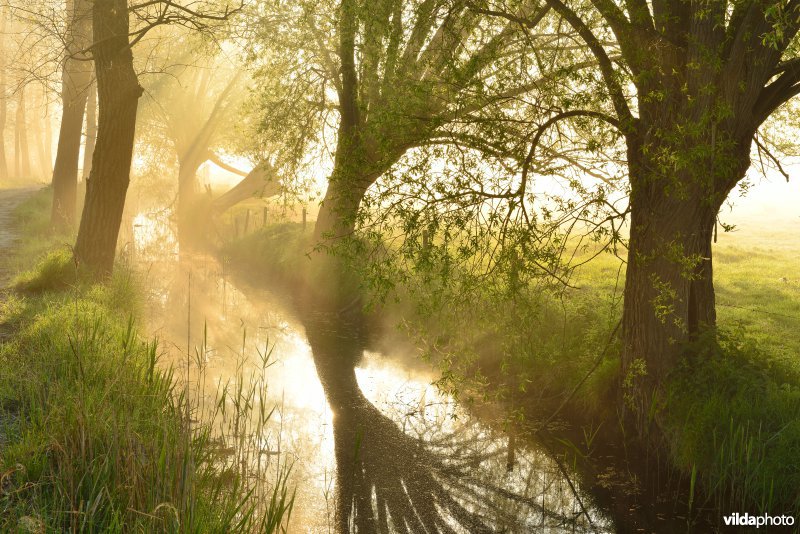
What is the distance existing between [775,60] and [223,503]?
23.1ft

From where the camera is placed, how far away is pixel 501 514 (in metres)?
6.84

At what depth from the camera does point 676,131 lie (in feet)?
23.0

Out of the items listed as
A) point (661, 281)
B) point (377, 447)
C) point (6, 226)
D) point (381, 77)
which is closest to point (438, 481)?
point (377, 447)

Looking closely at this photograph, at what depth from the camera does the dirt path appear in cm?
1352

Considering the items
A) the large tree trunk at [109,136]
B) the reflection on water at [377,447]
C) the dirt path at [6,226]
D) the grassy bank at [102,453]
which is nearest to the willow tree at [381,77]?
the reflection on water at [377,447]

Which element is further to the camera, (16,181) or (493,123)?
(16,181)

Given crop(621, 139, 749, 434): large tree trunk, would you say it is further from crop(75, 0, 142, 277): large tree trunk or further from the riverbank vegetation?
crop(75, 0, 142, 277): large tree trunk

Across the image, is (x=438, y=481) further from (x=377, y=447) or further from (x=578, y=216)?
(x=578, y=216)

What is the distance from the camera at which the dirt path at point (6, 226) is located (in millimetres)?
13523

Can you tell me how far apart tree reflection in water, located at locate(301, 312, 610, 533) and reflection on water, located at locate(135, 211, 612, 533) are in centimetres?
1

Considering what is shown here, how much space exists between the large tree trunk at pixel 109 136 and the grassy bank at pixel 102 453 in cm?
333

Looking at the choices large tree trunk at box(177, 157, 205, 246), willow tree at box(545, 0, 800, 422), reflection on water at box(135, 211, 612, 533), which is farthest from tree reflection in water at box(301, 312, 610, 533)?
large tree trunk at box(177, 157, 205, 246)

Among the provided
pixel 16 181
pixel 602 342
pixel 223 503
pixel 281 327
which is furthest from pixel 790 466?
pixel 16 181

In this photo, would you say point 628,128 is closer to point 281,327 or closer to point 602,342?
point 602,342
